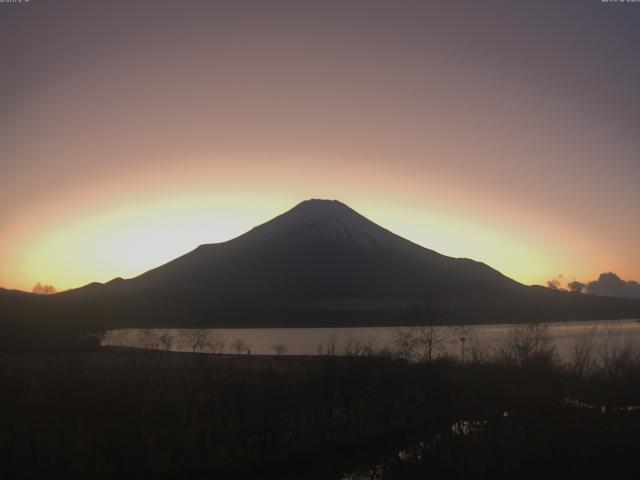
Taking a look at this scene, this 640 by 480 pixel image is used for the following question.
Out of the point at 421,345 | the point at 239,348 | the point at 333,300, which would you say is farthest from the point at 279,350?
the point at 333,300

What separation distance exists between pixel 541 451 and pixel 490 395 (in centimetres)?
752

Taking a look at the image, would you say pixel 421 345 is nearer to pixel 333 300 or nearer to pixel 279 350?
pixel 279 350

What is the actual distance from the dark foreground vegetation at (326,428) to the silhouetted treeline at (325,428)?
0.20ft

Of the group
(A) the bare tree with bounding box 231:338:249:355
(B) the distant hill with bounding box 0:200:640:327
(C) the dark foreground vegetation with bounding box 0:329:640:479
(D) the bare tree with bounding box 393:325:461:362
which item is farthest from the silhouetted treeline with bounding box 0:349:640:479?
(B) the distant hill with bounding box 0:200:640:327

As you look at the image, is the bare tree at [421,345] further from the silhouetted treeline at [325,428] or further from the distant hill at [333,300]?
the distant hill at [333,300]

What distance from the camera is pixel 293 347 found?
84250mm

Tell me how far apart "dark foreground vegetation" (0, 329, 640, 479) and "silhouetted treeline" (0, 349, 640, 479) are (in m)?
0.06

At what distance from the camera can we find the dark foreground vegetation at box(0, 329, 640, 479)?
20.6 meters

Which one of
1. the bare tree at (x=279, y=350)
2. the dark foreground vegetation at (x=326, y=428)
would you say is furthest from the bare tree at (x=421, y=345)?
the bare tree at (x=279, y=350)

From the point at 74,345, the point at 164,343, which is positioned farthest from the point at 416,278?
the point at 74,345

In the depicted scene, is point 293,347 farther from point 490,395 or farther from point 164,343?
point 490,395

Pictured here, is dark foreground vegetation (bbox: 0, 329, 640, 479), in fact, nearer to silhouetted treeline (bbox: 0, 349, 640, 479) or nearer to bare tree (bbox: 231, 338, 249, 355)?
silhouetted treeline (bbox: 0, 349, 640, 479)

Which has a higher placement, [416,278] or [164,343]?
[416,278]

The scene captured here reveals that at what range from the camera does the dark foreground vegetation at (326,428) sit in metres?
20.6
